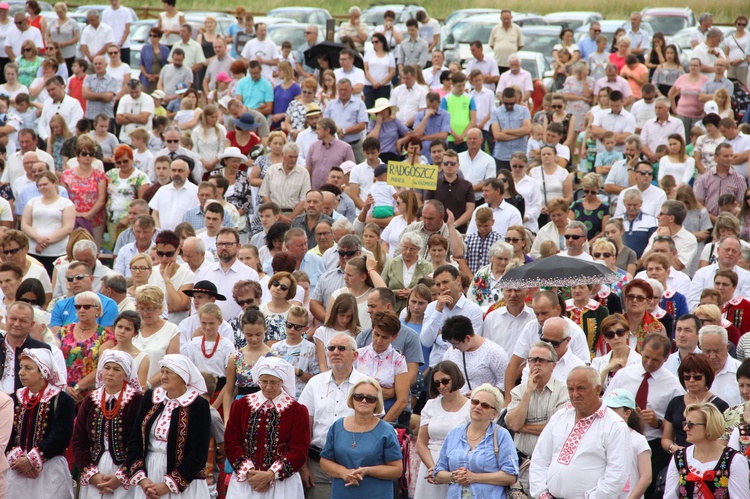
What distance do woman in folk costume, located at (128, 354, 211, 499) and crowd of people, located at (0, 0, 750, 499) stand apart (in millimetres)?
18

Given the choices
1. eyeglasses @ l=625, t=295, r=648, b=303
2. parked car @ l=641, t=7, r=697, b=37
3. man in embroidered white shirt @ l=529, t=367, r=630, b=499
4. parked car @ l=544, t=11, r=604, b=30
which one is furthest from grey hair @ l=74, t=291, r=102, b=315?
parked car @ l=641, t=7, r=697, b=37

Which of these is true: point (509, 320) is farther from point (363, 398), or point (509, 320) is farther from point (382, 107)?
point (382, 107)

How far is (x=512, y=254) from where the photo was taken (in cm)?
1216

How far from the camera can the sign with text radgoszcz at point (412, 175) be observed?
542 inches

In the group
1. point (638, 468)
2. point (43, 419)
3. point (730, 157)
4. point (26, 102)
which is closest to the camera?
point (638, 468)

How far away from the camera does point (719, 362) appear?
9680mm

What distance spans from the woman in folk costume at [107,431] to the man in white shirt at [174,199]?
5.85 meters

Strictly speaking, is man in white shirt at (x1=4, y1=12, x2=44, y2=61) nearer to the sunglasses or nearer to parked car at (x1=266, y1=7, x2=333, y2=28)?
parked car at (x1=266, y1=7, x2=333, y2=28)

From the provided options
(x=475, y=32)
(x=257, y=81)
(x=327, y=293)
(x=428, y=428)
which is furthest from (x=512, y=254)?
(x=475, y=32)

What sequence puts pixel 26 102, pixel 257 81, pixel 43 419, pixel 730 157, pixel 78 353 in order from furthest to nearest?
pixel 257 81, pixel 26 102, pixel 730 157, pixel 78 353, pixel 43 419

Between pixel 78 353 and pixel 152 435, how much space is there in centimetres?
164

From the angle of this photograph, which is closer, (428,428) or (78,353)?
(428,428)

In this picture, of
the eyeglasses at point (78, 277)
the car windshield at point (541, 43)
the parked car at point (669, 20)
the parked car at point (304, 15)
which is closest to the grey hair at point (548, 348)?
the eyeglasses at point (78, 277)

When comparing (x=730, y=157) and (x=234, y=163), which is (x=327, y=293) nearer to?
(x=234, y=163)
